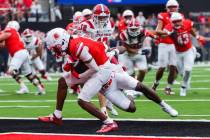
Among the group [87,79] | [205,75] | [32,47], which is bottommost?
[205,75]

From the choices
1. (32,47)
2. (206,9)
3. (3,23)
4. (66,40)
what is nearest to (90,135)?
(66,40)

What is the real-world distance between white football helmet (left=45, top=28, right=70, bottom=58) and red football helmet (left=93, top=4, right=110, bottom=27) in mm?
1925

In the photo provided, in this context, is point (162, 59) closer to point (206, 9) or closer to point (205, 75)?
A: point (205, 75)

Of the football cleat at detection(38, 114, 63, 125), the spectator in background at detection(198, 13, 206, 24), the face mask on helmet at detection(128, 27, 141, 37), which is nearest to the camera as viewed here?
the football cleat at detection(38, 114, 63, 125)

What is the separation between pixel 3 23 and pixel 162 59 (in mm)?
10137

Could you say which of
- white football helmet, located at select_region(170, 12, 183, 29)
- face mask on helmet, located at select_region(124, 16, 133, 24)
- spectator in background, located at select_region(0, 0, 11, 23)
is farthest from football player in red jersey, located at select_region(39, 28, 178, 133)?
spectator in background, located at select_region(0, 0, 11, 23)

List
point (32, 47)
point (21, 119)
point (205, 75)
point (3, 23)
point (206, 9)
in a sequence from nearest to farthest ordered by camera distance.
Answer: point (21, 119) → point (32, 47) → point (205, 75) → point (3, 23) → point (206, 9)

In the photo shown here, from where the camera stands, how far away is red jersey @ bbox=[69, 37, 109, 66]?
33.4 ft

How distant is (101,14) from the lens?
12430 millimetres

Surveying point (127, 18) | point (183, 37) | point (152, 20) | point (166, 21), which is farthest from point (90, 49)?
point (152, 20)

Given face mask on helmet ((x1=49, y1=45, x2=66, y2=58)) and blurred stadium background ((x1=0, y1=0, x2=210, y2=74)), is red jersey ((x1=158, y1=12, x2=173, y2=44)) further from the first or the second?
blurred stadium background ((x1=0, y1=0, x2=210, y2=74))

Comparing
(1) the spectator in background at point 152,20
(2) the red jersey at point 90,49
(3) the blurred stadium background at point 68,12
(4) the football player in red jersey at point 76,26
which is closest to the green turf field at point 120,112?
(4) the football player in red jersey at point 76,26

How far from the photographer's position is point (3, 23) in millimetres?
25828

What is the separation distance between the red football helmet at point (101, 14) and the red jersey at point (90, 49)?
1727 millimetres
